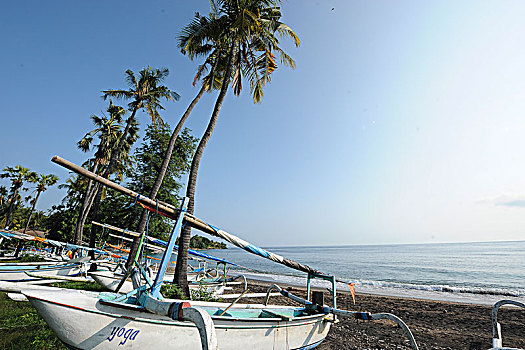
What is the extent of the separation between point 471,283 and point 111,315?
114ft

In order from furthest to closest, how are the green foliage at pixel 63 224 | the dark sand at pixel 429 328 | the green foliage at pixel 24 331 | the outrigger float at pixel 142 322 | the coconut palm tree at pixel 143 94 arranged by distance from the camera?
the green foliage at pixel 63 224
the coconut palm tree at pixel 143 94
the dark sand at pixel 429 328
the green foliage at pixel 24 331
the outrigger float at pixel 142 322

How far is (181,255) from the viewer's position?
32.6ft

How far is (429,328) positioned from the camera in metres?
10.8

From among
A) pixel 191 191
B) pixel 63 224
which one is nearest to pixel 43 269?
pixel 191 191

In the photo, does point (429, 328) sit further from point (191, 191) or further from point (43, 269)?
point (43, 269)

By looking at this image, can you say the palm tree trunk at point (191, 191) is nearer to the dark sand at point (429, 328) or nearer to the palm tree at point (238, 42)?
the palm tree at point (238, 42)

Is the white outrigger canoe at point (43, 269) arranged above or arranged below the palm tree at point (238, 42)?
below

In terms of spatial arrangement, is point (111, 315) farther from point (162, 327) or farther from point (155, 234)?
point (155, 234)

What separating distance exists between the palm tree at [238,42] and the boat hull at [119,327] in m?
5.15

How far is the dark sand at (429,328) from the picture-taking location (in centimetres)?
824

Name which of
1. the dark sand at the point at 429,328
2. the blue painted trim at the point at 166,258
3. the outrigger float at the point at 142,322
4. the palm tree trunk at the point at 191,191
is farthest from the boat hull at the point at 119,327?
the palm tree trunk at the point at 191,191

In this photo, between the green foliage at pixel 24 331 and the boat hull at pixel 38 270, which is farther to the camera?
the boat hull at pixel 38 270

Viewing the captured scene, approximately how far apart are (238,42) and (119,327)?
1138 cm

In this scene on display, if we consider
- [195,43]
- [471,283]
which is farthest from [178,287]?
[471,283]
